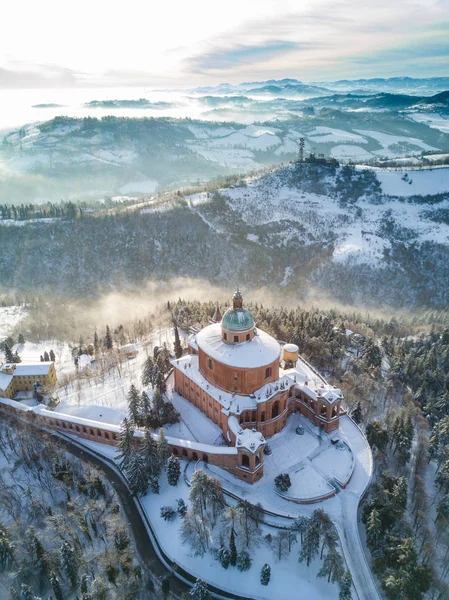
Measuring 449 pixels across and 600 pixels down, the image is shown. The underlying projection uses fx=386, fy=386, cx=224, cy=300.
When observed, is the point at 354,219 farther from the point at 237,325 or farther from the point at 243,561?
the point at 243,561

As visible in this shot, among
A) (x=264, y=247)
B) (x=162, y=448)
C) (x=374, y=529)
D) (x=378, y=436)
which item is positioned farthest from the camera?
(x=264, y=247)

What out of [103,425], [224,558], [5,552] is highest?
[103,425]

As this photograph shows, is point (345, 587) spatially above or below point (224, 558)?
above

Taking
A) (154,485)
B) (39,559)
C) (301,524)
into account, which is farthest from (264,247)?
(39,559)

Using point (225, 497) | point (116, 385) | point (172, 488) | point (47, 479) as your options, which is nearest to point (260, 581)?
point (225, 497)

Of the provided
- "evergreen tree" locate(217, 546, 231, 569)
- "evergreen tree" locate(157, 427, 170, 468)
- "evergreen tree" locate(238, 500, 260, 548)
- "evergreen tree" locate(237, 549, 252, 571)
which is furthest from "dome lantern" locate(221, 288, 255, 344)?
"evergreen tree" locate(237, 549, 252, 571)

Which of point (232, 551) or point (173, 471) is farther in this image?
point (173, 471)

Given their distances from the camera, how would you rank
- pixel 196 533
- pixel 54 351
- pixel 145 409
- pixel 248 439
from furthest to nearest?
pixel 54 351 → pixel 145 409 → pixel 248 439 → pixel 196 533

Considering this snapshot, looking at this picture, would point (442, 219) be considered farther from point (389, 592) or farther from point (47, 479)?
point (47, 479)
